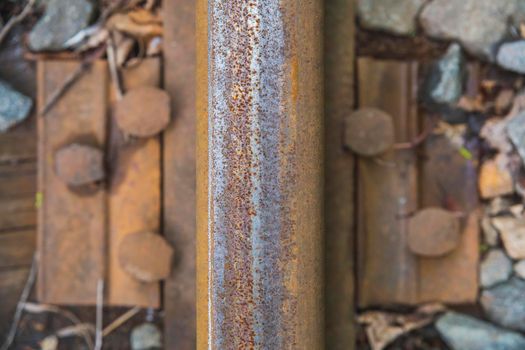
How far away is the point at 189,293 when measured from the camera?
194 centimetres

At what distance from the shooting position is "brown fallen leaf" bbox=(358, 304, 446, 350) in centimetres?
191

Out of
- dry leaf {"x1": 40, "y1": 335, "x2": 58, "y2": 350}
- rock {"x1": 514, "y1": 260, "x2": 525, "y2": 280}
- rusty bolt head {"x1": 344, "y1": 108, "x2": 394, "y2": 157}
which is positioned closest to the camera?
rusty bolt head {"x1": 344, "y1": 108, "x2": 394, "y2": 157}

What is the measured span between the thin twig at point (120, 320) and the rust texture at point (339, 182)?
0.73 meters

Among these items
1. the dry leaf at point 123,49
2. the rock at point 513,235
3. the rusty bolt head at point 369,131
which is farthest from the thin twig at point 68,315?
the rock at point 513,235

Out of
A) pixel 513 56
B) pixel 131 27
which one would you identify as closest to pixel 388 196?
pixel 513 56

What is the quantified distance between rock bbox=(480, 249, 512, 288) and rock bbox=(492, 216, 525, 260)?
1.3 inches

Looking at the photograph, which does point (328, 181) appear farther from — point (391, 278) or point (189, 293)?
point (189, 293)

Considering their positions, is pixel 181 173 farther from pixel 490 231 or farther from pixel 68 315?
pixel 490 231

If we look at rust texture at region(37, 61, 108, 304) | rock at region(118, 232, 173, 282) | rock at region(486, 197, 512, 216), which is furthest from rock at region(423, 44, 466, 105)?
rust texture at region(37, 61, 108, 304)

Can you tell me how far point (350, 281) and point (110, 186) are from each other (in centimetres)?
95

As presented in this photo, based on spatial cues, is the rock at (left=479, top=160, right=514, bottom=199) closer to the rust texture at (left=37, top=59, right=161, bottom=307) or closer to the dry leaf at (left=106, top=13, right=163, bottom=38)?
the rust texture at (left=37, top=59, right=161, bottom=307)

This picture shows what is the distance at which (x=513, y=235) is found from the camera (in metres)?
1.93

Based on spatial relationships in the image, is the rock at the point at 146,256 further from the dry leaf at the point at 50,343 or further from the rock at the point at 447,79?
the rock at the point at 447,79

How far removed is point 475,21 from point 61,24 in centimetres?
153
